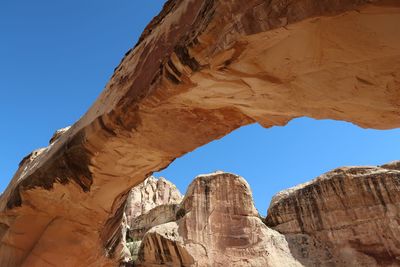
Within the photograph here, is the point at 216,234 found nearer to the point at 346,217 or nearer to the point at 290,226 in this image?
the point at 290,226

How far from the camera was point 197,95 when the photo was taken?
15.0 ft

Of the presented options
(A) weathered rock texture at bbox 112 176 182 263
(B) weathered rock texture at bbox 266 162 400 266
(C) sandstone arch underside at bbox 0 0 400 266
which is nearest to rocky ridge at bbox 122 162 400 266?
(B) weathered rock texture at bbox 266 162 400 266

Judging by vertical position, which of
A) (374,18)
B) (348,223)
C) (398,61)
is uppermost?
(348,223)

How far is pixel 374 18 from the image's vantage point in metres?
2.71

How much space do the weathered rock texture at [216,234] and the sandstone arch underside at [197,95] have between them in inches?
287

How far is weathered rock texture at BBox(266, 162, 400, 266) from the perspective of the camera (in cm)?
1519

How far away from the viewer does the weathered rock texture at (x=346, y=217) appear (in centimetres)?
1519

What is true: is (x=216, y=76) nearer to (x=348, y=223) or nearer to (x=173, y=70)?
(x=173, y=70)

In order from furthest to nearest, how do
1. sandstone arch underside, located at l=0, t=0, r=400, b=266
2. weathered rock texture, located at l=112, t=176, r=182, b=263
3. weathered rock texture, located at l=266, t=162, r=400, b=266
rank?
weathered rock texture, located at l=266, t=162, r=400, b=266
weathered rock texture, located at l=112, t=176, r=182, b=263
sandstone arch underside, located at l=0, t=0, r=400, b=266

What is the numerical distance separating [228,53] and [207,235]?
44.7ft

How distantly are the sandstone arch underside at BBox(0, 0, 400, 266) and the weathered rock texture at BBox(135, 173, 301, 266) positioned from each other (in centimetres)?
730

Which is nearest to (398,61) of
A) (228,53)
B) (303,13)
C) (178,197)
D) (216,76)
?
(303,13)

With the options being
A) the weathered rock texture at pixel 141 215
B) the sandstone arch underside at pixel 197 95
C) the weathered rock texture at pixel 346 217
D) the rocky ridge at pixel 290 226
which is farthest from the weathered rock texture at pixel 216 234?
the sandstone arch underside at pixel 197 95

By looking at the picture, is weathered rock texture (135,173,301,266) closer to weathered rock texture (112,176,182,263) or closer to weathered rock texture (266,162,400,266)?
weathered rock texture (266,162,400,266)
